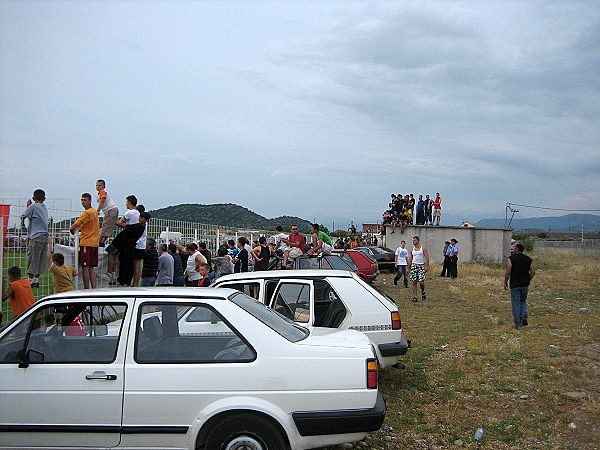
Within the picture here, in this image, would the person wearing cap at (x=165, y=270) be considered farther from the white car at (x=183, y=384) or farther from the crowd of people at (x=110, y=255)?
the white car at (x=183, y=384)

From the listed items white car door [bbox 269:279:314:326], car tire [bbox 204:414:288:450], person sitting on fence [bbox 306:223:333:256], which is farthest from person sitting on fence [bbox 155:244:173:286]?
car tire [bbox 204:414:288:450]

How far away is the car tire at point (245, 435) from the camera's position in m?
4.59

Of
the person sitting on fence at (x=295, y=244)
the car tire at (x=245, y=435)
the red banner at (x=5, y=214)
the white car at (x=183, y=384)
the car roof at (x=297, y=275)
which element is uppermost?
the red banner at (x=5, y=214)

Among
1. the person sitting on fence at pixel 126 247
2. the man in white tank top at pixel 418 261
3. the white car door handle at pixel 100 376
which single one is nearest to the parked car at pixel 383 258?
the man in white tank top at pixel 418 261

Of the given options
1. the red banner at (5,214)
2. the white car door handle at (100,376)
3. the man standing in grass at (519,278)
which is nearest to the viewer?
the white car door handle at (100,376)

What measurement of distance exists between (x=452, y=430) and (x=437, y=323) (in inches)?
279

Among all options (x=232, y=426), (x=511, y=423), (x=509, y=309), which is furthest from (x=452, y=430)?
(x=509, y=309)

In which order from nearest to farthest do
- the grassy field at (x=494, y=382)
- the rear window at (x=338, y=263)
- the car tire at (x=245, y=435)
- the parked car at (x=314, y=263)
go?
the car tire at (x=245, y=435), the grassy field at (x=494, y=382), the parked car at (x=314, y=263), the rear window at (x=338, y=263)

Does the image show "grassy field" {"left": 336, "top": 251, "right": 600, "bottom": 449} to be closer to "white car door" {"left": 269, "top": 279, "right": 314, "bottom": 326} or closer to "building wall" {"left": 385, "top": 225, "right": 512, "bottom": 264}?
"white car door" {"left": 269, "top": 279, "right": 314, "bottom": 326}

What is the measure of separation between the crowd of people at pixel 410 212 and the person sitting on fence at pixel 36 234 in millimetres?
26341

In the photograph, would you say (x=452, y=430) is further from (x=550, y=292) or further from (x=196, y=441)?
(x=550, y=292)

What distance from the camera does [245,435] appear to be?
15.1 feet

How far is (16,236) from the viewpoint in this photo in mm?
10602

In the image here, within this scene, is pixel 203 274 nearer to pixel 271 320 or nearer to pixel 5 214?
pixel 5 214
